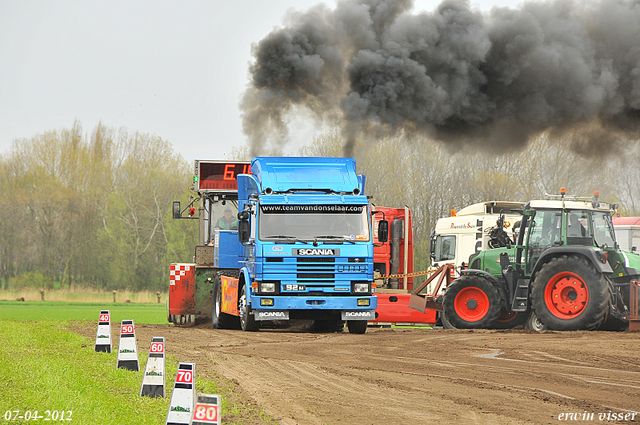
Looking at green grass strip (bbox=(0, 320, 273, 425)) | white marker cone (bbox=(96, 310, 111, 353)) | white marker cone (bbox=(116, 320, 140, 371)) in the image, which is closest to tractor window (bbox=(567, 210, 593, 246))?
green grass strip (bbox=(0, 320, 273, 425))

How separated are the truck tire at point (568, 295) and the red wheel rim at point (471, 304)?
1.57 metres

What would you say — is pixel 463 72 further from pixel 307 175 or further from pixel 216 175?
pixel 216 175

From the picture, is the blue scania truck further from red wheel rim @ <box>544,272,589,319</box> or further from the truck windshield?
red wheel rim @ <box>544,272,589,319</box>

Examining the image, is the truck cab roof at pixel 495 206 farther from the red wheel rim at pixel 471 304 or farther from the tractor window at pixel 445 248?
the red wheel rim at pixel 471 304

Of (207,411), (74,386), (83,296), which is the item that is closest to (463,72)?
(74,386)

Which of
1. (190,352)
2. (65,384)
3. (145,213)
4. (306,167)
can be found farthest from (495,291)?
(145,213)

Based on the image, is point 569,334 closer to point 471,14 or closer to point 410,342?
point 410,342

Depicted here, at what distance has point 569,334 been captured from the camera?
15.5 meters

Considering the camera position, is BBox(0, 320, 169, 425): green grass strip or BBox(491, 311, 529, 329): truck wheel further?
BBox(491, 311, 529, 329): truck wheel

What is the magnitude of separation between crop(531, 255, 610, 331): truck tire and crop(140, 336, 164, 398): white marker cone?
10560mm

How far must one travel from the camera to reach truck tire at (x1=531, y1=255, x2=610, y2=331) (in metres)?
15.8

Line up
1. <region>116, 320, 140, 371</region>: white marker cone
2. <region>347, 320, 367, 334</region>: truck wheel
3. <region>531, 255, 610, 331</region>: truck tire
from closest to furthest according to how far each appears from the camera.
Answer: <region>116, 320, 140, 371</region>: white marker cone → <region>531, 255, 610, 331</region>: truck tire → <region>347, 320, 367, 334</region>: truck wheel

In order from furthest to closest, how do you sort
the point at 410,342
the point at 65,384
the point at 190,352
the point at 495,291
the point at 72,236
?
the point at 72,236 < the point at 495,291 < the point at 410,342 < the point at 190,352 < the point at 65,384

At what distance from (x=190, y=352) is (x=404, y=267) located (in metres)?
9.86
